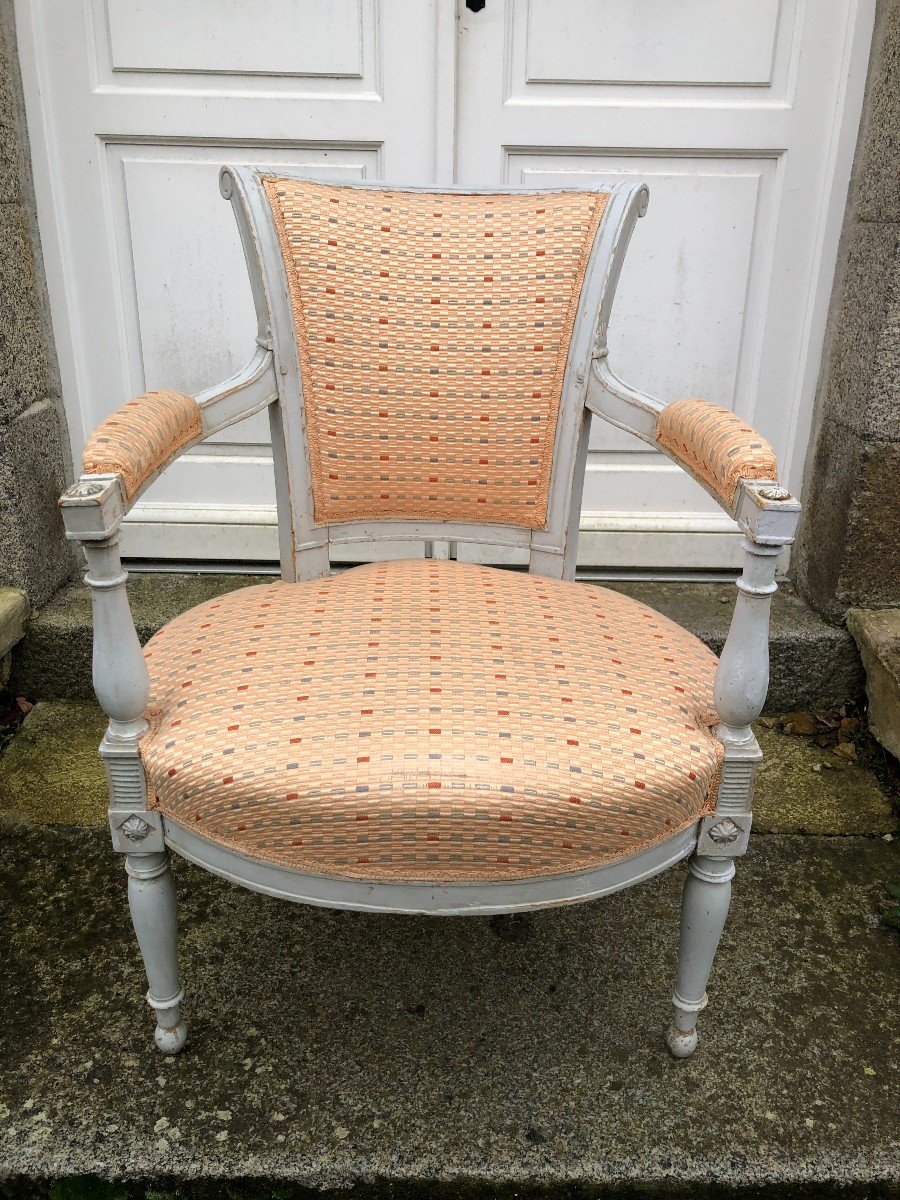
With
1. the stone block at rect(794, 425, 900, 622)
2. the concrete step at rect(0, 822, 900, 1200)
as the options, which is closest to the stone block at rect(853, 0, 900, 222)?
the stone block at rect(794, 425, 900, 622)

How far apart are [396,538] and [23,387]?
1032 mm

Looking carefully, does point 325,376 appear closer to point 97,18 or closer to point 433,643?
point 433,643

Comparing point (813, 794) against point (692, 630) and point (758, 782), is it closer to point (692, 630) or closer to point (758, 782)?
point (758, 782)

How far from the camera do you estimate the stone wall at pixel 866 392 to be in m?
1.88

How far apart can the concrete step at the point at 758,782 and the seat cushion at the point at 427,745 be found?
0.82 meters

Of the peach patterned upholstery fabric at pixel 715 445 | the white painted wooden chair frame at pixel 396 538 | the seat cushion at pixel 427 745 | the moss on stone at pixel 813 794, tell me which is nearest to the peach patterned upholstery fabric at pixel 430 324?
the white painted wooden chair frame at pixel 396 538

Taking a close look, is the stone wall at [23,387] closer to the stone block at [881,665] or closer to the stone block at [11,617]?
the stone block at [11,617]

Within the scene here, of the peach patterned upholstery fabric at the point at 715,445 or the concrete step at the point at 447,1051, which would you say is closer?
the peach patterned upholstery fabric at the point at 715,445

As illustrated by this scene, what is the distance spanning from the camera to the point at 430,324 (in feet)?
4.57

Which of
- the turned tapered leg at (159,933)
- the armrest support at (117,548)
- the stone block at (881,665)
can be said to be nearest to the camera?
the armrest support at (117,548)

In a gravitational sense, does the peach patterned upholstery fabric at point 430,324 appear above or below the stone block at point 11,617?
above

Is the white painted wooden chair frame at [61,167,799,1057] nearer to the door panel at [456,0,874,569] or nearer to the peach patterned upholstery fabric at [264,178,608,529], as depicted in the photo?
the peach patterned upholstery fabric at [264,178,608,529]

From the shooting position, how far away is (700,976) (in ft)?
4.19

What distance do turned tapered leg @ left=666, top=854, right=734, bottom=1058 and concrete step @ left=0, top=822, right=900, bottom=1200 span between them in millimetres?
98
